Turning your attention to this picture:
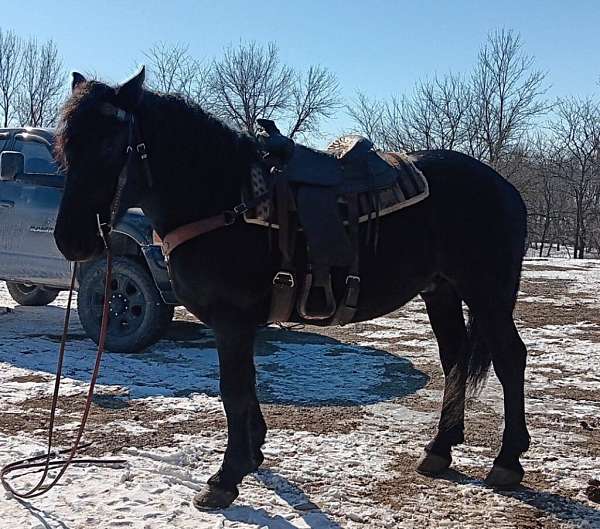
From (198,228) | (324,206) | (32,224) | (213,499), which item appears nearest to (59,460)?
(213,499)

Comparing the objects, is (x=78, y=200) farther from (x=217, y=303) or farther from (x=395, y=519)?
(x=395, y=519)

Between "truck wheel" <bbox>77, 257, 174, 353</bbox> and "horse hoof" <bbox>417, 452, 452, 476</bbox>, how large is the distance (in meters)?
3.50

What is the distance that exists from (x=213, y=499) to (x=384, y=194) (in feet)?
5.84

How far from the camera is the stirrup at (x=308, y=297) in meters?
3.46

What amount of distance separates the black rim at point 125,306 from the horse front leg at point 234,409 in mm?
3453

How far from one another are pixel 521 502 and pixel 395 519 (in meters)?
0.71

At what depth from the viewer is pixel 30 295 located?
31.4ft

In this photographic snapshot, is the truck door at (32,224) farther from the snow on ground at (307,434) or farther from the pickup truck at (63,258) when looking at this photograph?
the snow on ground at (307,434)

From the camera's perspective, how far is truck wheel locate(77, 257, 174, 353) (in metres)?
6.62

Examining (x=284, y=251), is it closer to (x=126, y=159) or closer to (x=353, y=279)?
(x=353, y=279)

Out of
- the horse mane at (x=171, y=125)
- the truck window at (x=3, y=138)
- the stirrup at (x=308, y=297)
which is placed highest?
the truck window at (x=3, y=138)

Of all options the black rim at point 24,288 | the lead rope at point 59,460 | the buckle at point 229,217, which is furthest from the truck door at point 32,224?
the buckle at point 229,217

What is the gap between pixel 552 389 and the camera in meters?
5.66

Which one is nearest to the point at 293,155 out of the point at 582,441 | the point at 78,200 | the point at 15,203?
the point at 78,200
